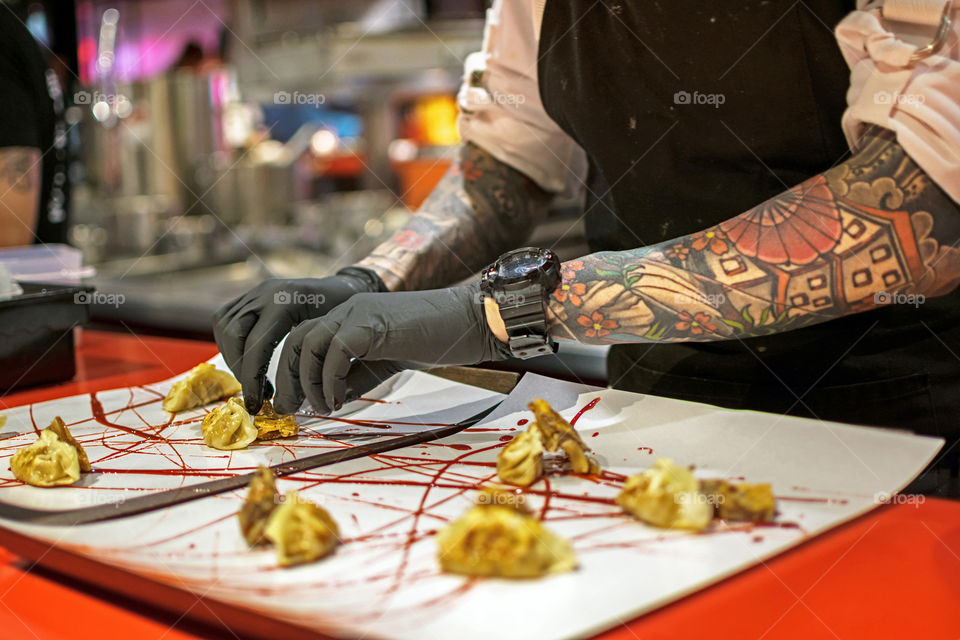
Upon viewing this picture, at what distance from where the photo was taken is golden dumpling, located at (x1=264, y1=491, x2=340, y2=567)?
835 millimetres

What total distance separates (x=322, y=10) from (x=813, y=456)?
5545mm

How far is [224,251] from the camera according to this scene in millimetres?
4633

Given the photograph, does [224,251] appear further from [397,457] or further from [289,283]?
[397,457]

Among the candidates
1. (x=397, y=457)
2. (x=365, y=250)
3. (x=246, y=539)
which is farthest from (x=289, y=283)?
(x=365, y=250)

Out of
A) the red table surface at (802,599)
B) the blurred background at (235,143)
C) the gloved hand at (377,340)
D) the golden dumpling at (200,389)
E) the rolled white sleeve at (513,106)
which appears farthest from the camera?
the blurred background at (235,143)

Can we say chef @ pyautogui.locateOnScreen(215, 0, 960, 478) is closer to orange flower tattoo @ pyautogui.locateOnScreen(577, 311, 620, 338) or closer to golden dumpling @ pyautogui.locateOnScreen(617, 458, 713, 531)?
orange flower tattoo @ pyautogui.locateOnScreen(577, 311, 620, 338)

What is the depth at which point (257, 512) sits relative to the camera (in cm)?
90

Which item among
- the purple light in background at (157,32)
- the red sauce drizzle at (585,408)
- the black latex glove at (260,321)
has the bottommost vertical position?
the red sauce drizzle at (585,408)

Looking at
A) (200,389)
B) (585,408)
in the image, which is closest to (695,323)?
(585,408)

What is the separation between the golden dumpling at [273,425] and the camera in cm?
128

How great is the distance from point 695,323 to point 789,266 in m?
0.15

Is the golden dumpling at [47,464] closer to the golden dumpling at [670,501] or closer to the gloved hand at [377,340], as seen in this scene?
the gloved hand at [377,340]

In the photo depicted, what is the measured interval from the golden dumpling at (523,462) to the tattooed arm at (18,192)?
198 centimetres

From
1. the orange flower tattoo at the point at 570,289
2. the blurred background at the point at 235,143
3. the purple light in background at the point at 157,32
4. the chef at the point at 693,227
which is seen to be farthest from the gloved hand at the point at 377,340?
the purple light in background at the point at 157,32
